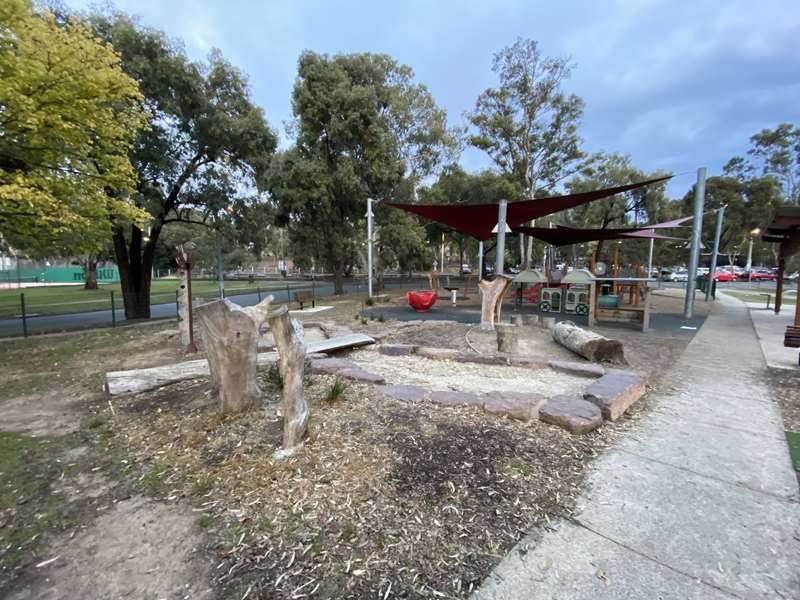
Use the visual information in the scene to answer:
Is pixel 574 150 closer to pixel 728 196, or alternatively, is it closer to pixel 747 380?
pixel 747 380

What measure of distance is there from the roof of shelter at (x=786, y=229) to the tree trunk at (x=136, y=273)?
569 inches

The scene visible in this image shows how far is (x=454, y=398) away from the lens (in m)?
3.36

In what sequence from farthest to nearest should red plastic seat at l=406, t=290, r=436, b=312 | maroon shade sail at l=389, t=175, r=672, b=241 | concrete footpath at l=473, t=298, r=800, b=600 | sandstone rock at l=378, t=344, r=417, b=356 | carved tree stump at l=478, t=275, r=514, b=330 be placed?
1. red plastic seat at l=406, t=290, r=436, b=312
2. maroon shade sail at l=389, t=175, r=672, b=241
3. carved tree stump at l=478, t=275, r=514, b=330
4. sandstone rock at l=378, t=344, r=417, b=356
5. concrete footpath at l=473, t=298, r=800, b=600

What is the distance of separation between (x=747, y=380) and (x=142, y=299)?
547 inches

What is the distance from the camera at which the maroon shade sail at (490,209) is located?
7228mm

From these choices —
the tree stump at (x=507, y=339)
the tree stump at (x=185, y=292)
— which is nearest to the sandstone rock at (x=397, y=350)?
the tree stump at (x=507, y=339)

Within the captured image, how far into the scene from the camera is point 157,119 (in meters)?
9.53

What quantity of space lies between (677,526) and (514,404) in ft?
4.45

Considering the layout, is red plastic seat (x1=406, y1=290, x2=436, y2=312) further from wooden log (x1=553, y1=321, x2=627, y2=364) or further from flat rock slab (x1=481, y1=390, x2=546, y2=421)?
flat rock slab (x1=481, y1=390, x2=546, y2=421)

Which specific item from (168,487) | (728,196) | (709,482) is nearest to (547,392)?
(709,482)

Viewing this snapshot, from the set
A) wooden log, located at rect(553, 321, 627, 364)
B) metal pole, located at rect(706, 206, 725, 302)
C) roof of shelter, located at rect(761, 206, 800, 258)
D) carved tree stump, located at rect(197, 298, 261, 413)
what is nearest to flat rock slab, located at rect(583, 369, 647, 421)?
wooden log, located at rect(553, 321, 627, 364)

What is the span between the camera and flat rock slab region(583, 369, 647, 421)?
128 inches

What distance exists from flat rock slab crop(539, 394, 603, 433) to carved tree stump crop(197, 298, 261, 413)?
252 cm

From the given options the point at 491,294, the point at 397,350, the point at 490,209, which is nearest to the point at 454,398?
the point at 397,350
